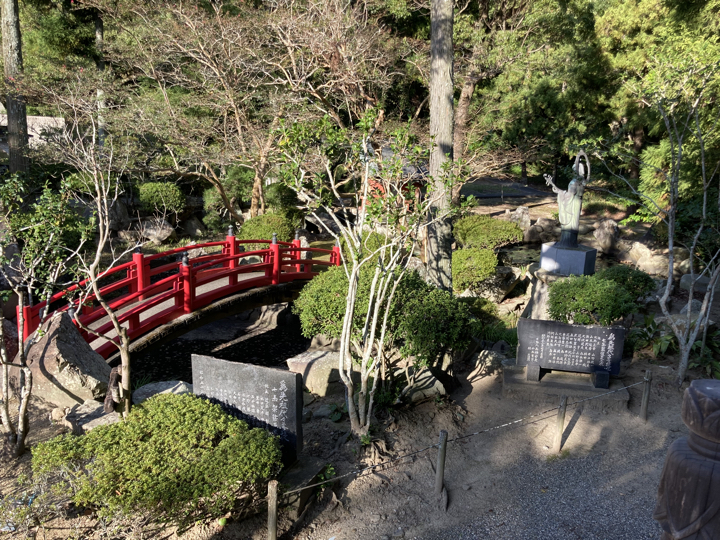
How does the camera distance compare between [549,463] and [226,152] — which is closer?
[549,463]

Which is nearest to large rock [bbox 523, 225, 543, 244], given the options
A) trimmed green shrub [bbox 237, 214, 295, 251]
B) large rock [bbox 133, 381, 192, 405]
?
trimmed green shrub [bbox 237, 214, 295, 251]

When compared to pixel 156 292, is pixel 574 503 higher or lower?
lower

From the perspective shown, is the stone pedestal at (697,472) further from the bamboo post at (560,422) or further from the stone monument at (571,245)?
the stone monument at (571,245)

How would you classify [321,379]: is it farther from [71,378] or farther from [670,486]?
[670,486]

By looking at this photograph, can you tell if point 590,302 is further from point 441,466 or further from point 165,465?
point 165,465

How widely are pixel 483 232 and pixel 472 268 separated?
9.45 ft

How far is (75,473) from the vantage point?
4.07 metres

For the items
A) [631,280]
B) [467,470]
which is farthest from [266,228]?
[467,470]

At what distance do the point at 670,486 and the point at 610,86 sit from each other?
19422 mm

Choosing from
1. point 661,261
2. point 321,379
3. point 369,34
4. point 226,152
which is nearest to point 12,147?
point 226,152

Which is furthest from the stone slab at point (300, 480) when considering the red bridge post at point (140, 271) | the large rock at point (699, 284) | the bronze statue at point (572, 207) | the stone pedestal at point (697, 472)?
the large rock at point (699, 284)

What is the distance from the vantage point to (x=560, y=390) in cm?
707

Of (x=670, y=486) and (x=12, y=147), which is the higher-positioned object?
(x=12, y=147)

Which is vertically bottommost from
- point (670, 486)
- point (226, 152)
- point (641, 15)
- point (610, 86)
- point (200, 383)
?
point (200, 383)
